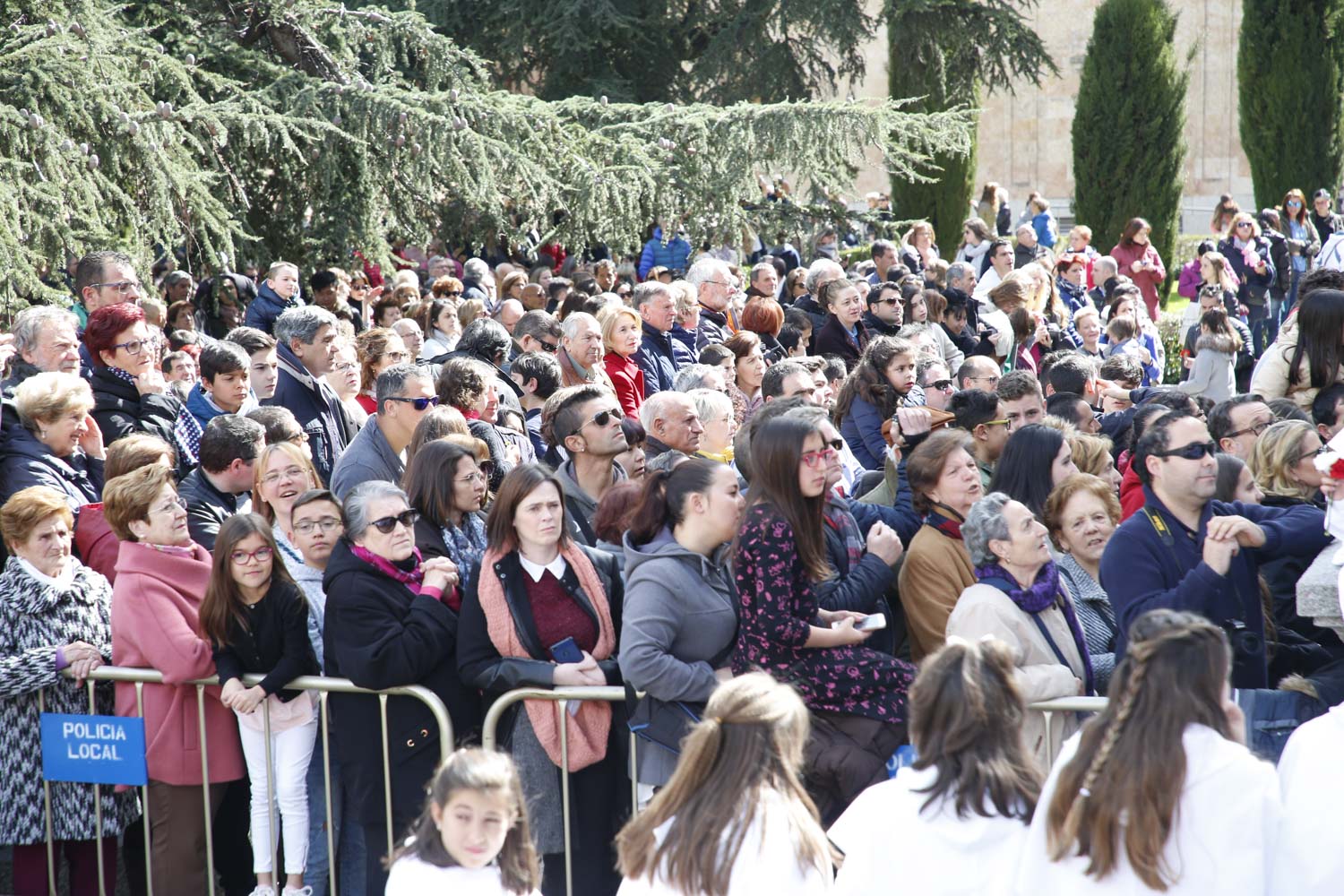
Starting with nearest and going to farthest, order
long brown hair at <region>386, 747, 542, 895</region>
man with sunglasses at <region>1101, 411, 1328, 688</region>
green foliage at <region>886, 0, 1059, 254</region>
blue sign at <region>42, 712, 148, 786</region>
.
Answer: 1. long brown hair at <region>386, 747, 542, 895</region>
2. man with sunglasses at <region>1101, 411, 1328, 688</region>
3. blue sign at <region>42, 712, 148, 786</region>
4. green foliage at <region>886, 0, 1059, 254</region>

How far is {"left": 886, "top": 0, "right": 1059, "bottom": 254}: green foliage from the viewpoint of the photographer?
67.3 feet

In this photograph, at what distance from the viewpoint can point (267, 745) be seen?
4922 mm

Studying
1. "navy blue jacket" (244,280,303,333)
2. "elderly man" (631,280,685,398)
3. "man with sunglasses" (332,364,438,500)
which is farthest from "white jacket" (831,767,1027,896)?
"navy blue jacket" (244,280,303,333)

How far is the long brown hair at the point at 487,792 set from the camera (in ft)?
11.5

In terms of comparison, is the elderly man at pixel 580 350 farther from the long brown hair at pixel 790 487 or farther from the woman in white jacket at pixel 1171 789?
the woman in white jacket at pixel 1171 789

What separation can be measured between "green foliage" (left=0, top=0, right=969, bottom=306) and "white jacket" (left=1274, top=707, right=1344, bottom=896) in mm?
7863

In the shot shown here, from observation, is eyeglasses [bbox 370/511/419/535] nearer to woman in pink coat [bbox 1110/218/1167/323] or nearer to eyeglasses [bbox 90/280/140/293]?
eyeglasses [bbox 90/280/140/293]

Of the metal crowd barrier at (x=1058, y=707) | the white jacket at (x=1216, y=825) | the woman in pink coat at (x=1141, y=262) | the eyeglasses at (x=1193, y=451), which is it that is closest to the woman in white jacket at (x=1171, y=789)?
the white jacket at (x=1216, y=825)

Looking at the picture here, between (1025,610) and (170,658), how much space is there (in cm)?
282

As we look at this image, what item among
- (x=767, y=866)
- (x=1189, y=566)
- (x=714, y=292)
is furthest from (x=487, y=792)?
(x=714, y=292)

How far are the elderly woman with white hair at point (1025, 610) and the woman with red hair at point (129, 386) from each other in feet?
12.1

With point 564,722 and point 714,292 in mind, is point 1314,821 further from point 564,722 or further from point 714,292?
point 714,292

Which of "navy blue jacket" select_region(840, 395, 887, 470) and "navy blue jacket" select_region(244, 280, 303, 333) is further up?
"navy blue jacket" select_region(244, 280, 303, 333)

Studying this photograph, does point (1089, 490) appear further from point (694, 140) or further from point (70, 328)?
point (694, 140)
